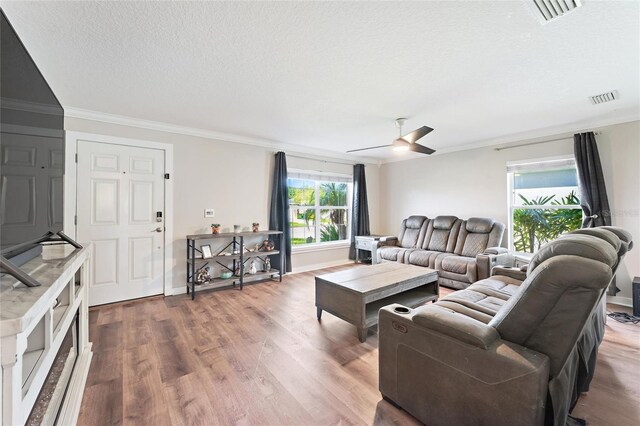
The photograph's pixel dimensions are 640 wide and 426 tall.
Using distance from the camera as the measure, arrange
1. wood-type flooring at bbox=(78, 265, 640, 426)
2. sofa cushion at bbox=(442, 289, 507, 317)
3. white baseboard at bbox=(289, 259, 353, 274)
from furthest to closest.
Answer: white baseboard at bbox=(289, 259, 353, 274)
sofa cushion at bbox=(442, 289, 507, 317)
wood-type flooring at bbox=(78, 265, 640, 426)

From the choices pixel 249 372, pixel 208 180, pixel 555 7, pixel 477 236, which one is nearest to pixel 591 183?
pixel 477 236

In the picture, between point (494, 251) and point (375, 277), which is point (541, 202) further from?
point (375, 277)

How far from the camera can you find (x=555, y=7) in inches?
61.6

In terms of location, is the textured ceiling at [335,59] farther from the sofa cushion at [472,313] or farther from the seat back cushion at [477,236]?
the sofa cushion at [472,313]

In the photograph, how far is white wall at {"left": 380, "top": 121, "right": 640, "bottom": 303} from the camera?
3.36 meters

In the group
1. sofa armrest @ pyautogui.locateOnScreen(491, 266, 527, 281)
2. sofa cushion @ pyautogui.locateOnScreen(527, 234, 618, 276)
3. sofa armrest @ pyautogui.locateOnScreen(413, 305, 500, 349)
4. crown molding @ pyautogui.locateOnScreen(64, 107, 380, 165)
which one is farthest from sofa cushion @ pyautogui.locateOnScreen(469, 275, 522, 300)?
crown molding @ pyautogui.locateOnScreen(64, 107, 380, 165)

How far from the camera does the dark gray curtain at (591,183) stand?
3.43 meters

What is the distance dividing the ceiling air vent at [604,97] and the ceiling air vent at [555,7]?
1.83m

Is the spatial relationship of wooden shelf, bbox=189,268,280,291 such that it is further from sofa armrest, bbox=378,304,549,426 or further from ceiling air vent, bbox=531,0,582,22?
ceiling air vent, bbox=531,0,582,22

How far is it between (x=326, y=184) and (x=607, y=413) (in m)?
4.73

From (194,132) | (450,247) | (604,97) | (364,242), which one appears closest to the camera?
(604,97)

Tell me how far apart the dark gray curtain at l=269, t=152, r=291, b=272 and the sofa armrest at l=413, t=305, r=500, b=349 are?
3.33 metres

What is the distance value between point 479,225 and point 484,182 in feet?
2.70

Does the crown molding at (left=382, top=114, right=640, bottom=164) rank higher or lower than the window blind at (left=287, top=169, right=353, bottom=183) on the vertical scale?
higher
